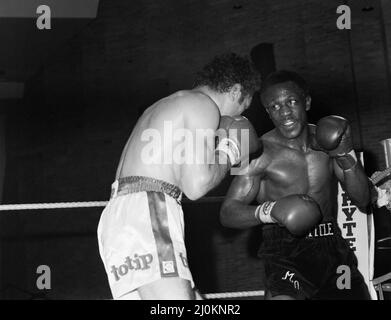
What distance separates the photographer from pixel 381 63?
4469 millimetres

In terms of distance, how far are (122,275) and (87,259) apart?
357 centimetres

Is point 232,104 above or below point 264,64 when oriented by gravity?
below

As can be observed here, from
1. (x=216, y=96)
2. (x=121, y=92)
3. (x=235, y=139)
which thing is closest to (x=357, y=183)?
(x=235, y=139)

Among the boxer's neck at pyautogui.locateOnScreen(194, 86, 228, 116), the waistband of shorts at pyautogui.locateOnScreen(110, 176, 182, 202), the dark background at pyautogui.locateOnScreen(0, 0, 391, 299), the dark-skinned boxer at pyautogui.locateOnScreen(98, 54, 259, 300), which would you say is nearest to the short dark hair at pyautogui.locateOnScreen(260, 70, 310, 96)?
the boxer's neck at pyautogui.locateOnScreen(194, 86, 228, 116)

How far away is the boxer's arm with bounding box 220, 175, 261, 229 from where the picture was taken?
1.93 metres

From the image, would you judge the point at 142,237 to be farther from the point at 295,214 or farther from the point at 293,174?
the point at 293,174

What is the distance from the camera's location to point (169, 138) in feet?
4.80

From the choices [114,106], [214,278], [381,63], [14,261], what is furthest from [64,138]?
[381,63]

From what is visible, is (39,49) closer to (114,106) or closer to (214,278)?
Answer: (114,106)

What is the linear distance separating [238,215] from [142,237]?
59 centimetres

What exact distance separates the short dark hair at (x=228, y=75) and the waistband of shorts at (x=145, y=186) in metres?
0.36

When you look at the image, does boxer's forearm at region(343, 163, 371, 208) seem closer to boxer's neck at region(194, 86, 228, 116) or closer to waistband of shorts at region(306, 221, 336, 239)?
waistband of shorts at region(306, 221, 336, 239)

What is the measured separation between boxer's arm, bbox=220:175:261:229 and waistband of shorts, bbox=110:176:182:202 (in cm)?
47

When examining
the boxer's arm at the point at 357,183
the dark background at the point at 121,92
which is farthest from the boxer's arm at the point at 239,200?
the dark background at the point at 121,92
